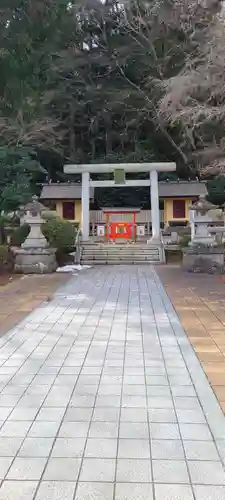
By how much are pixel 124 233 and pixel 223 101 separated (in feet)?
35.8

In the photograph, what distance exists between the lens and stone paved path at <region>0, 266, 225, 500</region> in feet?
7.66

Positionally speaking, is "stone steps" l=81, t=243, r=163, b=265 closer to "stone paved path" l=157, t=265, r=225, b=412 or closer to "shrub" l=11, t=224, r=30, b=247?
"shrub" l=11, t=224, r=30, b=247

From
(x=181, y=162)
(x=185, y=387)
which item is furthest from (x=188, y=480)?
(x=181, y=162)

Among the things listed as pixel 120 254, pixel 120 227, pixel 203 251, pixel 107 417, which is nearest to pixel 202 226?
pixel 203 251

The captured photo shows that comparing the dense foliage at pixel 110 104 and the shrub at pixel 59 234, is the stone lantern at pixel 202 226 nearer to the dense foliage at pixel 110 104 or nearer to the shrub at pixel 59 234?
the dense foliage at pixel 110 104

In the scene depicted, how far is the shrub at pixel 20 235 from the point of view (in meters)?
16.9

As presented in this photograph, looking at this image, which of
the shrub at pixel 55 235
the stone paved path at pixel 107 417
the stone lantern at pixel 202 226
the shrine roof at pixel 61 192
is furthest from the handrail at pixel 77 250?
the stone paved path at pixel 107 417

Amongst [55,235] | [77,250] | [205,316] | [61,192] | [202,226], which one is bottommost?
[205,316]

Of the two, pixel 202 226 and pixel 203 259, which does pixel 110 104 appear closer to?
pixel 202 226

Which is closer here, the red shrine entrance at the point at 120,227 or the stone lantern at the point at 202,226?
the stone lantern at the point at 202,226

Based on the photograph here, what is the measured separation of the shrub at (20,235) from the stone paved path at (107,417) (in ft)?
36.3

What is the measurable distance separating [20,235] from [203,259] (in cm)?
688

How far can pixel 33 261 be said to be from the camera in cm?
1445

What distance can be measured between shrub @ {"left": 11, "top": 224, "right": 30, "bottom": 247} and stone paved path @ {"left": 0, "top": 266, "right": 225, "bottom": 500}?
11063 millimetres
